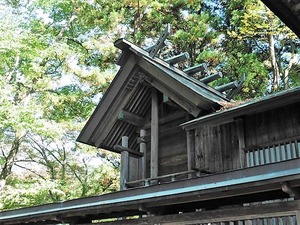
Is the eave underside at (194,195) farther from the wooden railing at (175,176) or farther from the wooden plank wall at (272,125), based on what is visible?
the wooden plank wall at (272,125)

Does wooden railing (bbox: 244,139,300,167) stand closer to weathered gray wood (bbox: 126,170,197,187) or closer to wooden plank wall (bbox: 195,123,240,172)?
wooden plank wall (bbox: 195,123,240,172)

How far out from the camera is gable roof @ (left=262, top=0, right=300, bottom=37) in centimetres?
318

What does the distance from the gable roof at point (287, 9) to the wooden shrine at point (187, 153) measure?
15 mm

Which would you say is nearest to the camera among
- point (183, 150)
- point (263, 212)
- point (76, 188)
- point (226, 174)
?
point (263, 212)

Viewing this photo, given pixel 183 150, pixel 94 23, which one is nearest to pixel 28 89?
pixel 94 23

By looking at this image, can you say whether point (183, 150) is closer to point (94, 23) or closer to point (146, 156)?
point (146, 156)

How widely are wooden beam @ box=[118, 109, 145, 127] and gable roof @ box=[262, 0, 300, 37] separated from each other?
751 cm

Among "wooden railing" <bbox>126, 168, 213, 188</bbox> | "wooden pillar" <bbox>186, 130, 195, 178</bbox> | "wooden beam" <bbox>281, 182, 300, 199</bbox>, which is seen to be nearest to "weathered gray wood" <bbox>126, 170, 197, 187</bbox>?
"wooden railing" <bbox>126, 168, 213, 188</bbox>

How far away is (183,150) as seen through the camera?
9.77m

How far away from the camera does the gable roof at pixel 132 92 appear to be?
9.44 m

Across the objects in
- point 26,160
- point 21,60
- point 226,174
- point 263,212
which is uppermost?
point 21,60

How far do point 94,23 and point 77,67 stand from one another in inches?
126

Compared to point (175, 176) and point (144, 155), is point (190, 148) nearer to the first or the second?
point (175, 176)

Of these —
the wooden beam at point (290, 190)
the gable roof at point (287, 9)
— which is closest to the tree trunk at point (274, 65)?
the wooden beam at point (290, 190)
